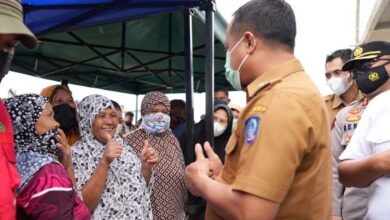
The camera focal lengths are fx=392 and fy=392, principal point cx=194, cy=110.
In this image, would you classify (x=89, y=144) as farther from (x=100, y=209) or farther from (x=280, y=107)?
(x=280, y=107)

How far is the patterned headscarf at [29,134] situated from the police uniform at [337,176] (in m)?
1.53

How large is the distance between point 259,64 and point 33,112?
1.00m

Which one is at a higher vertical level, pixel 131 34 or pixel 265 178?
pixel 131 34

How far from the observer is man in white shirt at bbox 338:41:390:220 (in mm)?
1635

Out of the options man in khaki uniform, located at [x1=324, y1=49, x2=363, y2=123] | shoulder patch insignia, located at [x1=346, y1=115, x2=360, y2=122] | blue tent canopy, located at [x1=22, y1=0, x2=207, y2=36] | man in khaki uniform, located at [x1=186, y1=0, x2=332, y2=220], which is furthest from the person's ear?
man in khaki uniform, located at [x1=324, y1=49, x2=363, y2=123]

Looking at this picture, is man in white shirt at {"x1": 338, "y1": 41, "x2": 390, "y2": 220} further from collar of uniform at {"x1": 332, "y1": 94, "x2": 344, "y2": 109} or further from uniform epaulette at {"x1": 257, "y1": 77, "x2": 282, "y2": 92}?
collar of uniform at {"x1": 332, "y1": 94, "x2": 344, "y2": 109}

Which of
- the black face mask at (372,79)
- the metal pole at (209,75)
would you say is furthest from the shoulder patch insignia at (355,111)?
the metal pole at (209,75)

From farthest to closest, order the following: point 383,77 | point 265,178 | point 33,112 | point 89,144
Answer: point 89,144, point 383,77, point 33,112, point 265,178

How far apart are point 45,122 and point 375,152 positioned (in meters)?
1.44

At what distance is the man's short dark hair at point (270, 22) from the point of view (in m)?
1.22

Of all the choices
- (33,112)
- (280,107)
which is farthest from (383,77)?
(33,112)

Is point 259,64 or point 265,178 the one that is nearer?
point 265,178

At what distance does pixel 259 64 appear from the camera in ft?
4.10

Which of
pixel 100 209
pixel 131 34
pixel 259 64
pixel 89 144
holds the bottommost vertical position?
pixel 100 209
